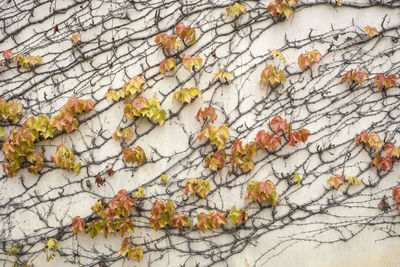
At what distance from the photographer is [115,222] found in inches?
114

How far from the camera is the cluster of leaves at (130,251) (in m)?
2.88

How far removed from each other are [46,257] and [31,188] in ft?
1.77

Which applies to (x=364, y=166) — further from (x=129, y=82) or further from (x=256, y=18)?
(x=129, y=82)

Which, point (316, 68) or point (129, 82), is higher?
point (129, 82)

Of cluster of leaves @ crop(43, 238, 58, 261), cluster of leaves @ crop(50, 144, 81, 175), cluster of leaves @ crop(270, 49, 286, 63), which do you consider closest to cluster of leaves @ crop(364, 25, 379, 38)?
cluster of leaves @ crop(270, 49, 286, 63)

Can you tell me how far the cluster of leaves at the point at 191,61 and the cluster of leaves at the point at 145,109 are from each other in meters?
0.36

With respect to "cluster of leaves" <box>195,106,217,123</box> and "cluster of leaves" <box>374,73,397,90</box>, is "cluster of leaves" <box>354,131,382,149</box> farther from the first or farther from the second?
"cluster of leaves" <box>195,106,217,123</box>

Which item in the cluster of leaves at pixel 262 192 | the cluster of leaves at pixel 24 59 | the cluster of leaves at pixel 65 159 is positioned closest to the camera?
the cluster of leaves at pixel 262 192

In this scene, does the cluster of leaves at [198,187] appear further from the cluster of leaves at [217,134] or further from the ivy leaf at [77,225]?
the ivy leaf at [77,225]

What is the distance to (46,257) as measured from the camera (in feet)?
9.67

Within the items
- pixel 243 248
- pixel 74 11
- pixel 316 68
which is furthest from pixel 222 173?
A: pixel 74 11

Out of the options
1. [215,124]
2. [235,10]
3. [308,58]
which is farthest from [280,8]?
[215,124]

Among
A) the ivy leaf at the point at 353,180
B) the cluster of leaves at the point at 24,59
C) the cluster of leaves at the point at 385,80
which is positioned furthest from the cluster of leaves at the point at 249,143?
the cluster of leaves at the point at 24,59

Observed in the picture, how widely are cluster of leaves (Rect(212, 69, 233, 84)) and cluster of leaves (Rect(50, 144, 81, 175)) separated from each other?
1.24 m
